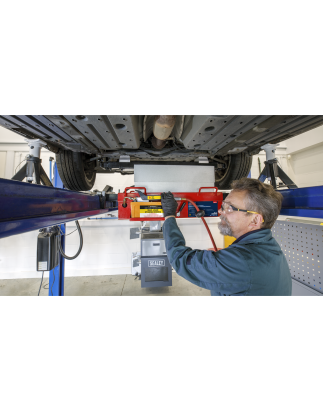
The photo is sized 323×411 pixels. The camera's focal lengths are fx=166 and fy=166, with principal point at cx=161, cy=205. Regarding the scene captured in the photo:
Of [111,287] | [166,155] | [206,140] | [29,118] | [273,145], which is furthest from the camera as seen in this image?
[111,287]

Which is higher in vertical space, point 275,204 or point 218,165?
point 218,165

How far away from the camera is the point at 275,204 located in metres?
0.96

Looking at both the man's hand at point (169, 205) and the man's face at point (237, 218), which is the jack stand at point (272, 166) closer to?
the man's face at point (237, 218)

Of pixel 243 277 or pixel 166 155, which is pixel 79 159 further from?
pixel 243 277

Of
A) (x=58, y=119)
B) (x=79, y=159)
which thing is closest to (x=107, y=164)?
(x=79, y=159)

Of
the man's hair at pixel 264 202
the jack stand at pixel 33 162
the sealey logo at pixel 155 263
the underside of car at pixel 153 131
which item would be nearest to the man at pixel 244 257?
the man's hair at pixel 264 202

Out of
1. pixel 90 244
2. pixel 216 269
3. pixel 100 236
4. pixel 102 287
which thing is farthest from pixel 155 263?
pixel 216 269

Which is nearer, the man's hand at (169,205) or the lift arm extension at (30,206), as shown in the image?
the lift arm extension at (30,206)

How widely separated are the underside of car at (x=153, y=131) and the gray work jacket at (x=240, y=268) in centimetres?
68

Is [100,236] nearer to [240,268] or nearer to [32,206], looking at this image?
[32,206]

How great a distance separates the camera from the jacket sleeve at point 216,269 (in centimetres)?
73

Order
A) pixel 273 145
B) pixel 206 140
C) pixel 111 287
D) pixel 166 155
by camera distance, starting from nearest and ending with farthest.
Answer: pixel 206 140, pixel 273 145, pixel 166 155, pixel 111 287

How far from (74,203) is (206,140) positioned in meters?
0.95

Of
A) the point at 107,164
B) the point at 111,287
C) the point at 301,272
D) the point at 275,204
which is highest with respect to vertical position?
the point at 107,164
